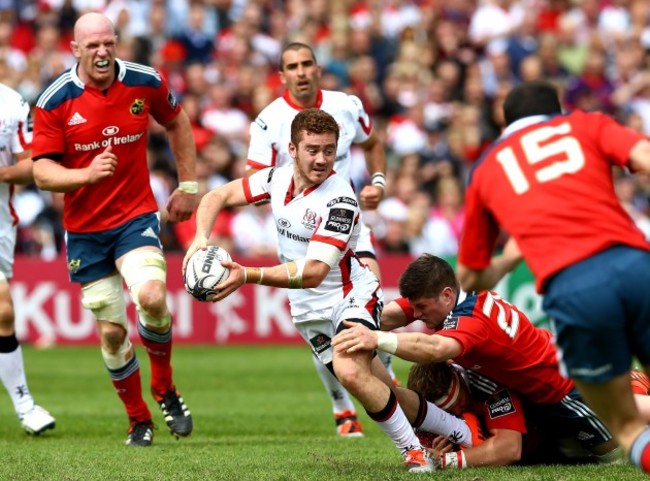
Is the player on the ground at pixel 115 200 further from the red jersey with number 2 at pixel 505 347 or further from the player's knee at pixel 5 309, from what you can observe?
the red jersey with number 2 at pixel 505 347

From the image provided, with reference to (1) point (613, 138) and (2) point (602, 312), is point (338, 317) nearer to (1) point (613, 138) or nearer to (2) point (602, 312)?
(2) point (602, 312)

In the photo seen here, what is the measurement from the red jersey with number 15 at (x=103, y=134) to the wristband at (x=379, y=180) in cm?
187

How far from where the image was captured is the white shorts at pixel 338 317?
321 inches

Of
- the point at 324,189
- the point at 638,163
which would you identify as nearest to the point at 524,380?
the point at 324,189

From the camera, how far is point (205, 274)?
755cm

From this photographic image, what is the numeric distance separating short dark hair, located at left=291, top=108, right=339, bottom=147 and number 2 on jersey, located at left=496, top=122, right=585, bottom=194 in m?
1.83

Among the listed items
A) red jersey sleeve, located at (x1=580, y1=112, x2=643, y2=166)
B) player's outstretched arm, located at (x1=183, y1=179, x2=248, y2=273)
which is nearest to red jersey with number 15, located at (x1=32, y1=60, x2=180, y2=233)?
player's outstretched arm, located at (x1=183, y1=179, x2=248, y2=273)

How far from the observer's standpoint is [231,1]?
78.2 feet

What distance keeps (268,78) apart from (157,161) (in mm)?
3382

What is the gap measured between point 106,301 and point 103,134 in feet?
4.23

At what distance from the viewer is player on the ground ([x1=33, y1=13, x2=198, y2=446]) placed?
30.7 feet

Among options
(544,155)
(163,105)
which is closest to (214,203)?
(163,105)

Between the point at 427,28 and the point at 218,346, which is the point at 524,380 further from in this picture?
the point at 427,28

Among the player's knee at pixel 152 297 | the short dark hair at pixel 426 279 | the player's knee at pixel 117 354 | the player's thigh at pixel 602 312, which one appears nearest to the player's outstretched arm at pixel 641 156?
the player's thigh at pixel 602 312
